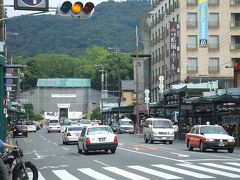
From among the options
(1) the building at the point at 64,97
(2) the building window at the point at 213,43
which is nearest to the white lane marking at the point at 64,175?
(2) the building window at the point at 213,43

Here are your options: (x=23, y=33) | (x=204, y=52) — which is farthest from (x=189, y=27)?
(x=23, y=33)

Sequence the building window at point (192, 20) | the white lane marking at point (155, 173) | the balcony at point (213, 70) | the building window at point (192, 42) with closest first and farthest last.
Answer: the white lane marking at point (155, 173), the building window at point (192, 42), the balcony at point (213, 70), the building window at point (192, 20)

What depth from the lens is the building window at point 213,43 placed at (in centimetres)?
8125

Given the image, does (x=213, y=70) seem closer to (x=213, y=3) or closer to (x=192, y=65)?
(x=192, y=65)

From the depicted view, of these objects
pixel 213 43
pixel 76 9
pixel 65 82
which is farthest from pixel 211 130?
pixel 65 82

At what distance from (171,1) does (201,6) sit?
1202cm

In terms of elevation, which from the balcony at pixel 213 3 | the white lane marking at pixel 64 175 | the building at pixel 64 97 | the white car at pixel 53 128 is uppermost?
the balcony at pixel 213 3

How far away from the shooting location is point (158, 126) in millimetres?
43719

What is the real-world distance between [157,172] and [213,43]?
63830mm

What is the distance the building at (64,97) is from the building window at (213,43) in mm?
79955

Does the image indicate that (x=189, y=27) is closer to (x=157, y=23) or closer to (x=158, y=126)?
(x=157, y=23)

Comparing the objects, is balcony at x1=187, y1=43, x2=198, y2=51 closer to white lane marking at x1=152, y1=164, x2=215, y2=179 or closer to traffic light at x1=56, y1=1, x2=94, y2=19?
white lane marking at x1=152, y1=164, x2=215, y2=179

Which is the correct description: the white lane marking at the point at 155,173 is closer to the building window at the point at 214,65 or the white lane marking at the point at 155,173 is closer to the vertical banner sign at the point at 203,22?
the vertical banner sign at the point at 203,22

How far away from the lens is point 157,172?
19.5 meters
